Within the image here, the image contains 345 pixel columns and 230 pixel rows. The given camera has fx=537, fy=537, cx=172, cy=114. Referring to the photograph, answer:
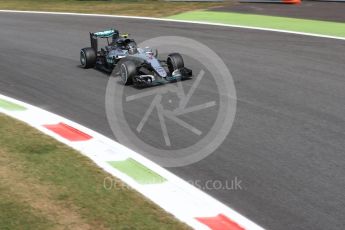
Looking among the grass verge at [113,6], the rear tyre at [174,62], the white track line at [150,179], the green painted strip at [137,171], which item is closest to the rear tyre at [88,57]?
the rear tyre at [174,62]

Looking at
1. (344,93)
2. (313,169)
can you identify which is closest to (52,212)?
(313,169)

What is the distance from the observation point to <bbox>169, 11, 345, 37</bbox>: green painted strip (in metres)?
16.6

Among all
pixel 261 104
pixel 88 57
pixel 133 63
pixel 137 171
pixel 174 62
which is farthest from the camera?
pixel 88 57

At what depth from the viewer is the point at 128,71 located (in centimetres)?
1055

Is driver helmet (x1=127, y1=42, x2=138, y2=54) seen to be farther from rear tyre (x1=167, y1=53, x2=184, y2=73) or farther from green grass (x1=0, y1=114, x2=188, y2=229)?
green grass (x1=0, y1=114, x2=188, y2=229)

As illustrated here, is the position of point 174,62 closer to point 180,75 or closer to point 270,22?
point 180,75

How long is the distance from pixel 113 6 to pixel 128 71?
14.7m

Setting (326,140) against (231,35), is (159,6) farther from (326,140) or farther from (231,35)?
(326,140)

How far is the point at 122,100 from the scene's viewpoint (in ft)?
32.3

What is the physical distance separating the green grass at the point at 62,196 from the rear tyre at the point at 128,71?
3.64m

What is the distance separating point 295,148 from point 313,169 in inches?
28.1

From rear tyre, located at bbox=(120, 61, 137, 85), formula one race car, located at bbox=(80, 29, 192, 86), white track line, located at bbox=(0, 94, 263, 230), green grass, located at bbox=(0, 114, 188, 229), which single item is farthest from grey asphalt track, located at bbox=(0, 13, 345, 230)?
green grass, located at bbox=(0, 114, 188, 229)

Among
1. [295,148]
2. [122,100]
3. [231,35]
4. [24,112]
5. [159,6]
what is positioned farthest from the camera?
[159,6]

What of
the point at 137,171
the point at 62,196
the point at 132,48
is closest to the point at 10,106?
the point at 132,48
